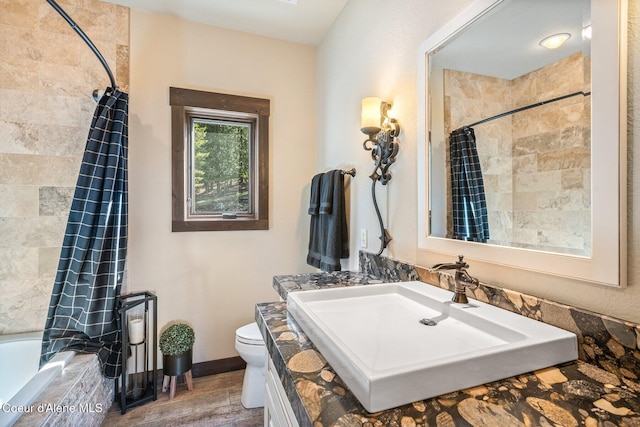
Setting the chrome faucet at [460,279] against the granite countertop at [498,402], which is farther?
the chrome faucet at [460,279]

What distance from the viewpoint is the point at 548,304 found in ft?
2.47

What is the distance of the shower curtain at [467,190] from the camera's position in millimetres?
1012

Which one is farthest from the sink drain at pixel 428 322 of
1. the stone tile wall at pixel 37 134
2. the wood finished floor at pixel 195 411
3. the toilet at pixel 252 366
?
the stone tile wall at pixel 37 134

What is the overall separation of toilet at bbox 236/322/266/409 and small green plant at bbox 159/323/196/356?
41 centimetres

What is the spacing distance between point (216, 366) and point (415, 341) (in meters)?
1.96

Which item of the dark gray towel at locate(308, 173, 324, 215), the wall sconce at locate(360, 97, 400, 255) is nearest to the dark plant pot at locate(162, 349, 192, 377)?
the dark gray towel at locate(308, 173, 324, 215)

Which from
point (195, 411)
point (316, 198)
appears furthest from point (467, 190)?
point (195, 411)

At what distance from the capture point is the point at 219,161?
2.33 metres

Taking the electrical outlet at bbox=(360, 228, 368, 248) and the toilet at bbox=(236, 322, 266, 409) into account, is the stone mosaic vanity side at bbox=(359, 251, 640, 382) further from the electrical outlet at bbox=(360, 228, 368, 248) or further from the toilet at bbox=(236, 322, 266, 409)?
the toilet at bbox=(236, 322, 266, 409)

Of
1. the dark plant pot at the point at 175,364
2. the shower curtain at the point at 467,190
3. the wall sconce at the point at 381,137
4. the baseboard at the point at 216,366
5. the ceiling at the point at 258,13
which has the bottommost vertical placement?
the baseboard at the point at 216,366

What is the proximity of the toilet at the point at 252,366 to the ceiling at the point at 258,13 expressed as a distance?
2191 mm

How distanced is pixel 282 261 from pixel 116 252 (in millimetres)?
1150

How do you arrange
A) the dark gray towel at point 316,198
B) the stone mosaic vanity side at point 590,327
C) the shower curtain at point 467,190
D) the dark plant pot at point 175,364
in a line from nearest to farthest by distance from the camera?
the stone mosaic vanity side at point 590,327 → the shower curtain at point 467,190 → the dark plant pot at point 175,364 → the dark gray towel at point 316,198

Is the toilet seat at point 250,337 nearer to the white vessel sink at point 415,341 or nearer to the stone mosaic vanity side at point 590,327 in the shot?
the white vessel sink at point 415,341
